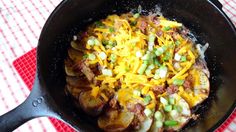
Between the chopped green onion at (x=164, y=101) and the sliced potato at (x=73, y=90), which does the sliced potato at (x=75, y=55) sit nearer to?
the sliced potato at (x=73, y=90)

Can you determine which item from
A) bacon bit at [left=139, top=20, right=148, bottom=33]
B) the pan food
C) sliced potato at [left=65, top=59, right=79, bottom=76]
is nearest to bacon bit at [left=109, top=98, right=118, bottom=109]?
the pan food

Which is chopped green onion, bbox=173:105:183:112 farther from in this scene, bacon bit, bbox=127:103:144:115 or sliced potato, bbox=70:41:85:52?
sliced potato, bbox=70:41:85:52

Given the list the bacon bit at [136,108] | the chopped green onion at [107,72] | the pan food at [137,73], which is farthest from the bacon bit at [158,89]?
the chopped green onion at [107,72]

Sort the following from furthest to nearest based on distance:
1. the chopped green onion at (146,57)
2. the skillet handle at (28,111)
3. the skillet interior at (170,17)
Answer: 1. the chopped green onion at (146,57)
2. the skillet interior at (170,17)
3. the skillet handle at (28,111)

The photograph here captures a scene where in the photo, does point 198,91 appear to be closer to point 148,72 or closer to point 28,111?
point 148,72

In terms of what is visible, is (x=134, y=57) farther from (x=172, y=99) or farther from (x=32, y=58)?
(x=32, y=58)

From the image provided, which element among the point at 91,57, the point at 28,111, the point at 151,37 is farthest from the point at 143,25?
the point at 28,111
